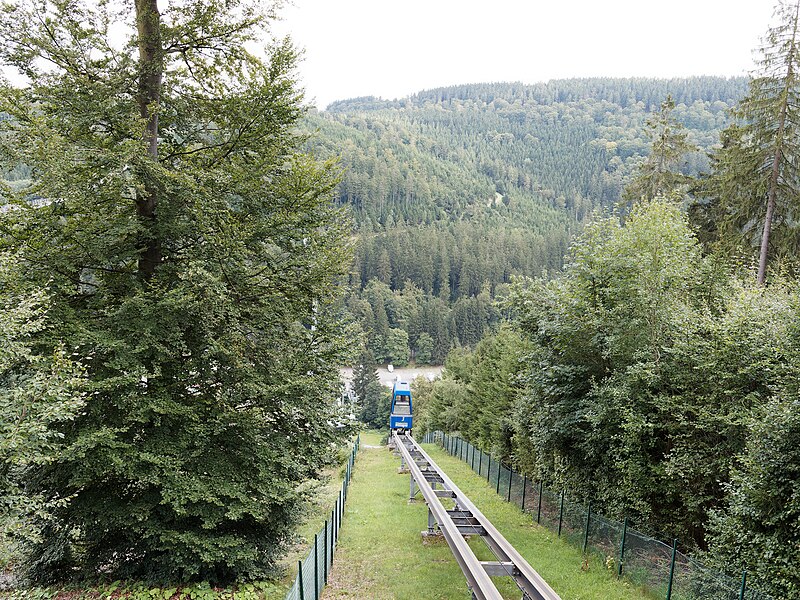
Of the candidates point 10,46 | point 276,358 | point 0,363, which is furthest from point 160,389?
point 10,46

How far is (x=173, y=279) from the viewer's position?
10828mm

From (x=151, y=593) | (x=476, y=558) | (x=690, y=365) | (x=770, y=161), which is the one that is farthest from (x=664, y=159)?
(x=151, y=593)

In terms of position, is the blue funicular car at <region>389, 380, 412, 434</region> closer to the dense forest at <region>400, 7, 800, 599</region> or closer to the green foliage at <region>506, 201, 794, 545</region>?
the dense forest at <region>400, 7, 800, 599</region>

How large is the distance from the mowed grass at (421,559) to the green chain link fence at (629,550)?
1.08ft

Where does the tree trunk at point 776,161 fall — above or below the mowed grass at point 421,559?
above

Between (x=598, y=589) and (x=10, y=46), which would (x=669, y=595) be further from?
(x=10, y=46)

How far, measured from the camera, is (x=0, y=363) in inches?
277

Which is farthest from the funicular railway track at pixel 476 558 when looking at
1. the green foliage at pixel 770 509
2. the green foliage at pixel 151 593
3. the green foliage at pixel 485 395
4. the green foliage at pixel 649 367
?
the green foliage at pixel 485 395

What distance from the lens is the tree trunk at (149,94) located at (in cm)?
1078

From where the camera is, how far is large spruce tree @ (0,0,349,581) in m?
9.57

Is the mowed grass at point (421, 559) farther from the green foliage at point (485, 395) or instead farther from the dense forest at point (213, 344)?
the green foliage at point (485, 395)

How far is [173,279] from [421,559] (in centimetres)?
912

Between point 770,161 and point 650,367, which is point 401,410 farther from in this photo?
point 650,367

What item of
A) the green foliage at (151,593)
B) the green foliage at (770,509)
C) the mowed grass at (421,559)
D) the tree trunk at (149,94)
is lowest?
the mowed grass at (421,559)
